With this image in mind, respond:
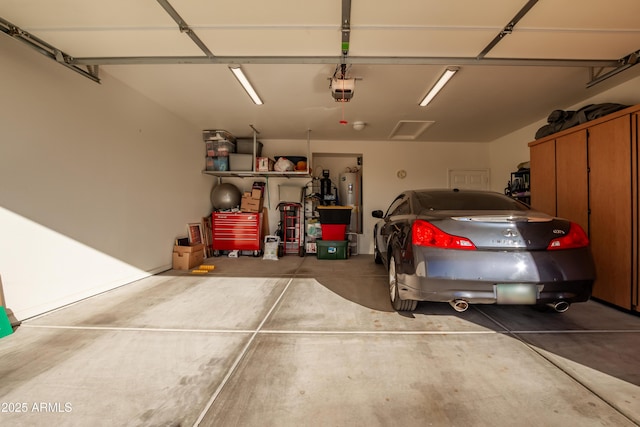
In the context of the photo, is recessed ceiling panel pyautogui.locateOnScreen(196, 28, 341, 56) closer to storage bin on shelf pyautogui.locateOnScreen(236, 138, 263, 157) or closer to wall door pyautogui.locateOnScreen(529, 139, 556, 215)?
wall door pyautogui.locateOnScreen(529, 139, 556, 215)

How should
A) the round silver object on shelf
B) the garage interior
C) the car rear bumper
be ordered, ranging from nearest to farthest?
the garage interior < the car rear bumper < the round silver object on shelf

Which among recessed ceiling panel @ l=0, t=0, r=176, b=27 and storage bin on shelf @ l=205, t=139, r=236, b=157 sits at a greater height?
recessed ceiling panel @ l=0, t=0, r=176, b=27

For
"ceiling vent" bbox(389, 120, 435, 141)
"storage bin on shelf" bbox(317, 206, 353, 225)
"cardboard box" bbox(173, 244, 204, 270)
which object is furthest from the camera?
"storage bin on shelf" bbox(317, 206, 353, 225)

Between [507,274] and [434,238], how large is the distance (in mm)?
522

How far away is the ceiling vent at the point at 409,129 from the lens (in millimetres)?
4793

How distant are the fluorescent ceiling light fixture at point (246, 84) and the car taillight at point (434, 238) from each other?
2645 millimetres

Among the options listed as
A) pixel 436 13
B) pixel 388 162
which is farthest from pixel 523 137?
pixel 436 13

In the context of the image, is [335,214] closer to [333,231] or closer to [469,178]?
[333,231]

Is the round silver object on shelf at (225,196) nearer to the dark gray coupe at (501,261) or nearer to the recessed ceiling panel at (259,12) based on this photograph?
the recessed ceiling panel at (259,12)

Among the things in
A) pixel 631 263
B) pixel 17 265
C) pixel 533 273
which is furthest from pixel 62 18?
pixel 631 263

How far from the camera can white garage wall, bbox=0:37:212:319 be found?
2.16 meters

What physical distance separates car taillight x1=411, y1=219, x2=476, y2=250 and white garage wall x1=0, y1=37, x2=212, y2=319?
346cm

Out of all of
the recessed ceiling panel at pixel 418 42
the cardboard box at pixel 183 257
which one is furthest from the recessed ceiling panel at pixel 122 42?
the cardboard box at pixel 183 257

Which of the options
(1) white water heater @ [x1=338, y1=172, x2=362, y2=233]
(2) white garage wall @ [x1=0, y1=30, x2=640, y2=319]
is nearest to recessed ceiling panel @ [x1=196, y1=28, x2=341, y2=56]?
(2) white garage wall @ [x1=0, y1=30, x2=640, y2=319]
